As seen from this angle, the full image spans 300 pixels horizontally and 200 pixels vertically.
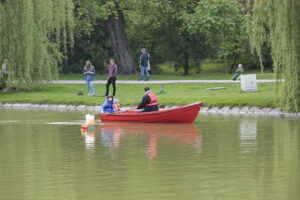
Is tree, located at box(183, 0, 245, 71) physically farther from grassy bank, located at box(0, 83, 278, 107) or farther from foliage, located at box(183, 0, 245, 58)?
grassy bank, located at box(0, 83, 278, 107)

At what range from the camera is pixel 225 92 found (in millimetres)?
38500

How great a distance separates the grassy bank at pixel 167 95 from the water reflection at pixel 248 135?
142 inches

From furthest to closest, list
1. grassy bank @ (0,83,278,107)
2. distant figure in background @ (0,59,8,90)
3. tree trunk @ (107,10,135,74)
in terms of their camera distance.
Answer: tree trunk @ (107,10,135,74)
distant figure in background @ (0,59,8,90)
grassy bank @ (0,83,278,107)

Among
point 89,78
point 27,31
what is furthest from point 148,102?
point 89,78

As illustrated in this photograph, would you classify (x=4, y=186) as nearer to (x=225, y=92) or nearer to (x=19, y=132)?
(x=19, y=132)

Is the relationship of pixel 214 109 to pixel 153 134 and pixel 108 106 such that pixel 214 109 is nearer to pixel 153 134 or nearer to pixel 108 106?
pixel 108 106

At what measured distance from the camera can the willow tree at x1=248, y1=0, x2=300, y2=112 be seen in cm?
2875

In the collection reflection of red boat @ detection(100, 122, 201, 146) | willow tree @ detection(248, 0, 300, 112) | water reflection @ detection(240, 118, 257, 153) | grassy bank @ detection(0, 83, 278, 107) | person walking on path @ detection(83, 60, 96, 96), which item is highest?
willow tree @ detection(248, 0, 300, 112)

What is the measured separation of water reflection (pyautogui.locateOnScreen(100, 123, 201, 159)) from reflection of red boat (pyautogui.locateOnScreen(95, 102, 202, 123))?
289 millimetres

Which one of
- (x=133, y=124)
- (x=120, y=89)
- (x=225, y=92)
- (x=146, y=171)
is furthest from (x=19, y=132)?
(x=120, y=89)

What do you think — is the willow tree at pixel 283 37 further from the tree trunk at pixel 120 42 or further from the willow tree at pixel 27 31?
the tree trunk at pixel 120 42

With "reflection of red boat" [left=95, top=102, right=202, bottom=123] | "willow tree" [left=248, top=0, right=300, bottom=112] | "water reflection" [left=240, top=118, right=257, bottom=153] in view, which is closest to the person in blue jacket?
"reflection of red boat" [left=95, top=102, right=202, bottom=123]

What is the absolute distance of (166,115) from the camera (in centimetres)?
2934

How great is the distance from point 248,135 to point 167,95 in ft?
47.2
